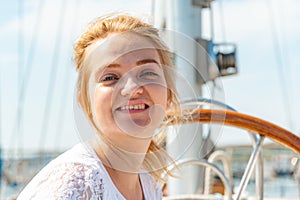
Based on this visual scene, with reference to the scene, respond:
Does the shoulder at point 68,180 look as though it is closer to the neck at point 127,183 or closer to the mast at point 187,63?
the neck at point 127,183

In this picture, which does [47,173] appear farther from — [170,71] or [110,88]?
[170,71]

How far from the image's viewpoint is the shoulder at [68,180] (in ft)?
3.40

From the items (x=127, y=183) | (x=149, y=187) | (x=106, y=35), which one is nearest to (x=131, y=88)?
(x=106, y=35)

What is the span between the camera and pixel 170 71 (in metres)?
1.23

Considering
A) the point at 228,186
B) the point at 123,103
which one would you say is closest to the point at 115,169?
the point at 123,103

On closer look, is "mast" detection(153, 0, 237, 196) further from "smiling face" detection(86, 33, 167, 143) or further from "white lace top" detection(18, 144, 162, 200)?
"white lace top" detection(18, 144, 162, 200)

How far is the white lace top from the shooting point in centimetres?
104

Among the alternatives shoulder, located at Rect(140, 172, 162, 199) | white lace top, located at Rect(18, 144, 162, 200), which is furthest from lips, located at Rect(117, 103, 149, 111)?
shoulder, located at Rect(140, 172, 162, 199)

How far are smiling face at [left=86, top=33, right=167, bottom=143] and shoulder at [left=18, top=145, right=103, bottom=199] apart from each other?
0.08 metres

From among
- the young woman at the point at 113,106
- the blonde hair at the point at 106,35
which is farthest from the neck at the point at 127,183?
the blonde hair at the point at 106,35

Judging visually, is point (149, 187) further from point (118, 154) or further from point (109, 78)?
point (109, 78)

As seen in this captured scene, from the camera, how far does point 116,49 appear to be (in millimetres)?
1128

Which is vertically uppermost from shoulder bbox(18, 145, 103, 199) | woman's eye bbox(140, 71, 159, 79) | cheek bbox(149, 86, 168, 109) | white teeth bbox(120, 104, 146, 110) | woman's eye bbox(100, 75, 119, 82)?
woman's eye bbox(140, 71, 159, 79)

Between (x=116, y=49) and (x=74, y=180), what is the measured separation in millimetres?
271
